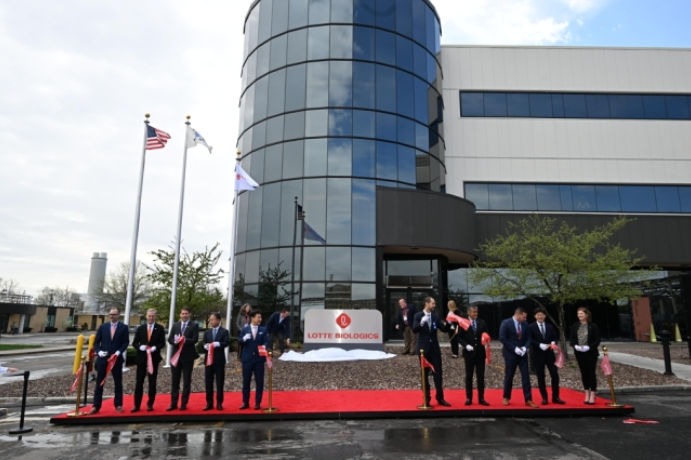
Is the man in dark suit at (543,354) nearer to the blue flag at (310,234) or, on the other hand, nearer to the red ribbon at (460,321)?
the red ribbon at (460,321)

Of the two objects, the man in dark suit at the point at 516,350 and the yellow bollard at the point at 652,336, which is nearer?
the man in dark suit at the point at 516,350

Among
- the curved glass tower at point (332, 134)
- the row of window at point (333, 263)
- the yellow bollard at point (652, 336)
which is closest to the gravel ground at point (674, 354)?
the yellow bollard at point (652, 336)

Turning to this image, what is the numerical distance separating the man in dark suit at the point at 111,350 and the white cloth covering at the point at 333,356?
6.38 metres

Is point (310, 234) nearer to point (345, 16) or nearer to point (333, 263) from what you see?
point (333, 263)

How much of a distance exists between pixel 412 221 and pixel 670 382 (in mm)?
11322

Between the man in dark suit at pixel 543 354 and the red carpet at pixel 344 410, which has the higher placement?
the man in dark suit at pixel 543 354

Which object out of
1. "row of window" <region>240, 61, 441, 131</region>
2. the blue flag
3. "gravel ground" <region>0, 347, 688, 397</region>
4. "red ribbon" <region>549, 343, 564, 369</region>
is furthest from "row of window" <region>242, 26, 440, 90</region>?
"red ribbon" <region>549, 343, 564, 369</region>

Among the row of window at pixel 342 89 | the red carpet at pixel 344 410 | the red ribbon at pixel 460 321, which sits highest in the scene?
the row of window at pixel 342 89

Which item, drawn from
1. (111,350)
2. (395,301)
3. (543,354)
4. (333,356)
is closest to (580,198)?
(395,301)

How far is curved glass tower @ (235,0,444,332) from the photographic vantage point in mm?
20281

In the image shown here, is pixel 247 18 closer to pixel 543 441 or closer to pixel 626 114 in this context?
pixel 626 114

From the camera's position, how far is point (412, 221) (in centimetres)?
2066

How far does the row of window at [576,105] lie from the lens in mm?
26578

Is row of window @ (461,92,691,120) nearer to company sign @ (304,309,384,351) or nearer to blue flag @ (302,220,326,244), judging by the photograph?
blue flag @ (302,220,326,244)
